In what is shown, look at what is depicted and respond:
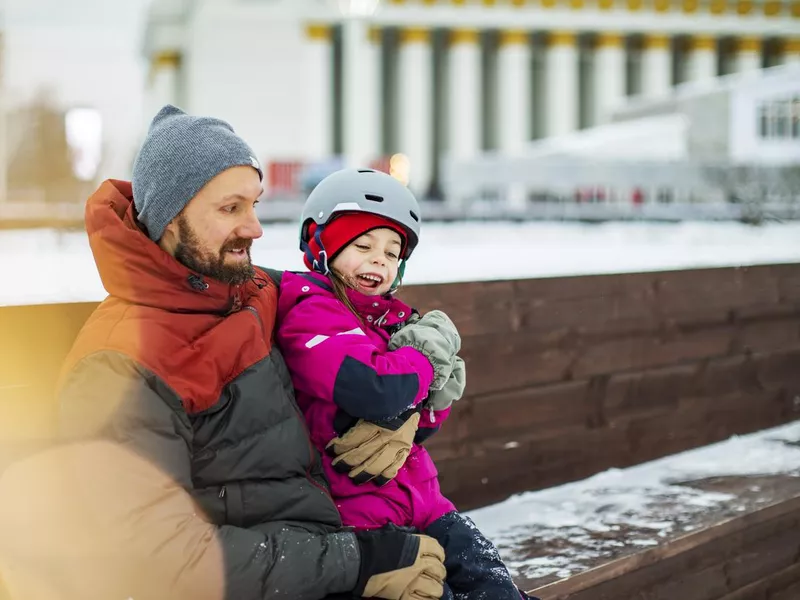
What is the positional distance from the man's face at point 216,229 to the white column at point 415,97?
35837mm

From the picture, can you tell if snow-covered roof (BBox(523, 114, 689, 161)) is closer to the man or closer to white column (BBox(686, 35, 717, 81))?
white column (BBox(686, 35, 717, 81))

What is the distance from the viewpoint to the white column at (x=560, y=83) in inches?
1542

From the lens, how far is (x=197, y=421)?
1832mm

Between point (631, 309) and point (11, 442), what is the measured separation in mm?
3141

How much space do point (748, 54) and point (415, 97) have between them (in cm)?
1532

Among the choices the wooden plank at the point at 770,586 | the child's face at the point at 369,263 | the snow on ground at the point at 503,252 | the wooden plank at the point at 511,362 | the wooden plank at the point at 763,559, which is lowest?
the wooden plank at the point at 770,586

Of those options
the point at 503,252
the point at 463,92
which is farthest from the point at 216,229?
the point at 463,92

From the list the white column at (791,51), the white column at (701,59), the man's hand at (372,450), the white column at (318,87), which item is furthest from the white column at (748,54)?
the man's hand at (372,450)

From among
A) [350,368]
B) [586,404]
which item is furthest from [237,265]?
[586,404]

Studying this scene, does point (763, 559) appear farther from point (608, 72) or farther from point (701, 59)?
point (701, 59)

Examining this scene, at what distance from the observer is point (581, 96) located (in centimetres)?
4025

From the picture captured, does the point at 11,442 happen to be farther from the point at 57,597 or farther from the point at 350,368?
the point at 350,368

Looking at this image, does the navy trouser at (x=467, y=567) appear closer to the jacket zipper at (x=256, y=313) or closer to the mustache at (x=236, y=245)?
the jacket zipper at (x=256, y=313)

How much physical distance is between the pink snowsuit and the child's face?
3cm
